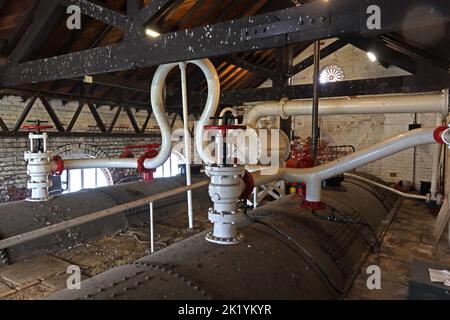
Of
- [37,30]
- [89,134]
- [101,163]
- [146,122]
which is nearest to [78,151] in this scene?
[89,134]

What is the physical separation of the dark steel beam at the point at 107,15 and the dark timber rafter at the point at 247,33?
15 centimetres

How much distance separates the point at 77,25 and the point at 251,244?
3463 millimetres

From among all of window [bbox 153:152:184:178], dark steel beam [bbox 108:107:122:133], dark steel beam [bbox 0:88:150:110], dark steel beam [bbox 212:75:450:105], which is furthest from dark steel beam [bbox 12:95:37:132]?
window [bbox 153:152:184:178]

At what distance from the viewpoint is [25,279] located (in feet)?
7.62

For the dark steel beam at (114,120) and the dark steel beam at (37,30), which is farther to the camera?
the dark steel beam at (114,120)

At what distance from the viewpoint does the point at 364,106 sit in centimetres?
322

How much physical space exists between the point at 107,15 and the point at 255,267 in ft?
8.04

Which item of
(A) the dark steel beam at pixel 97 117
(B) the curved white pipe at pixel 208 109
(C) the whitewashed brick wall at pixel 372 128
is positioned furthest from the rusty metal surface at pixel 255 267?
(C) the whitewashed brick wall at pixel 372 128

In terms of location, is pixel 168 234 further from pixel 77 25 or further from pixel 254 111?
pixel 77 25

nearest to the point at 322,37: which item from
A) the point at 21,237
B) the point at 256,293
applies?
the point at 256,293

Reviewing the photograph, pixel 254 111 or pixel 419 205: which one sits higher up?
pixel 254 111

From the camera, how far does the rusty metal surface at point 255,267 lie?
131 cm

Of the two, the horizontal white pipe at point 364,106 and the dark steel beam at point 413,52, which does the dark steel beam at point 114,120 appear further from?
the dark steel beam at point 413,52

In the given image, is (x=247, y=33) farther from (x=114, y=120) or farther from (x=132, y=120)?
(x=132, y=120)
